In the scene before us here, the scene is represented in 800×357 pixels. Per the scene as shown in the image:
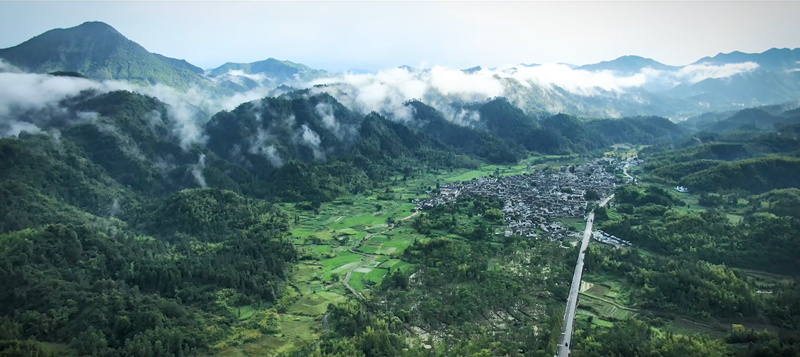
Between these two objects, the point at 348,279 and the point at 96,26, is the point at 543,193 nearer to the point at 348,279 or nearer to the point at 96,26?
the point at 348,279

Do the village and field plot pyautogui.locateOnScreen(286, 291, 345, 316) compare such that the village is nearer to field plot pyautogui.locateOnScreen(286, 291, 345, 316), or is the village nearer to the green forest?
the green forest

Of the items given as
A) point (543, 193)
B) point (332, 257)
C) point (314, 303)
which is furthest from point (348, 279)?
point (543, 193)

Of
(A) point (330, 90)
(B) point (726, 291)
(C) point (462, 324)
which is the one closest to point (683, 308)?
(B) point (726, 291)

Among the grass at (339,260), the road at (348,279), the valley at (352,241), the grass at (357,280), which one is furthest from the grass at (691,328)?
the grass at (339,260)

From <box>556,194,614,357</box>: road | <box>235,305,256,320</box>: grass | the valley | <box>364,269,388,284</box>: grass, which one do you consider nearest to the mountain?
the valley

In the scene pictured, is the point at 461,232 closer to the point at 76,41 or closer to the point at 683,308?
the point at 683,308

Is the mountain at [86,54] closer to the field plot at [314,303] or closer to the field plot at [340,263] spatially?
the field plot at [340,263]
